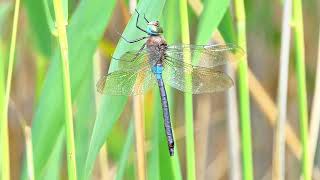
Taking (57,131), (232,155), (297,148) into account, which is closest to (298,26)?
(57,131)

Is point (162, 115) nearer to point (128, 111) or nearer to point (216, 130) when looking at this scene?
point (128, 111)

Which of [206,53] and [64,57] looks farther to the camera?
[206,53]

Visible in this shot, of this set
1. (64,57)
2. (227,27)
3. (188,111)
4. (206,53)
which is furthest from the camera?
(206,53)

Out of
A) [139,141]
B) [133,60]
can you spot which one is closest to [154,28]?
[133,60]

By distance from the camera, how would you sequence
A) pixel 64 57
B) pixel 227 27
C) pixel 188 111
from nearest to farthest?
1. pixel 64 57
2. pixel 188 111
3. pixel 227 27

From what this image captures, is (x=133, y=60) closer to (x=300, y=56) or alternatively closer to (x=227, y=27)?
(x=227, y=27)

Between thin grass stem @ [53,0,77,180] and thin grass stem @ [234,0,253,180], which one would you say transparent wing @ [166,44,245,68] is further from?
thin grass stem @ [53,0,77,180]

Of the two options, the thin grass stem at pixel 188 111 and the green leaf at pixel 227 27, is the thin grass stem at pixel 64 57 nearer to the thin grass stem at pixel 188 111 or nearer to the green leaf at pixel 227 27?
the thin grass stem at pixel 188 111

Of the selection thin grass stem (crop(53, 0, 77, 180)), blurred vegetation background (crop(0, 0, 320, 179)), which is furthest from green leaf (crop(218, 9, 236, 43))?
thin grass stem (crop(53, 0, 77, 180))

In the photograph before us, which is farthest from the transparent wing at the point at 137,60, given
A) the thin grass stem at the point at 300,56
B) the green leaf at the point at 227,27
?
the thin grass stem at the point at 300,56
